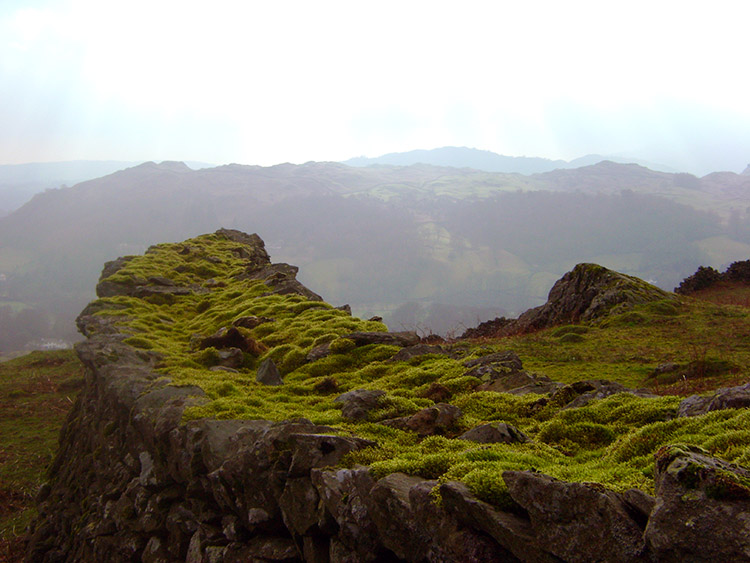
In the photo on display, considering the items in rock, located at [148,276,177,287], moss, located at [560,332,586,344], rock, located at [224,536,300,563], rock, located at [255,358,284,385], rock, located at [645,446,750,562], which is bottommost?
moss, located at [560,332,586,344]

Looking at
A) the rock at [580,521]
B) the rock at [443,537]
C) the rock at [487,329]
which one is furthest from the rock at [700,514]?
the rock at [487,329]

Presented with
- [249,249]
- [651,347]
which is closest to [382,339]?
[651,347]

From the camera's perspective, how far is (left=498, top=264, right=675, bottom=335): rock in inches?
1184

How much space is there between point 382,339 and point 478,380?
247 inches

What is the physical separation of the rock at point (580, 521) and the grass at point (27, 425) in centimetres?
2513

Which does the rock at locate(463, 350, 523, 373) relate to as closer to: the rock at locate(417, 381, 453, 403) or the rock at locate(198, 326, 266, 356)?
the rock at locate(417, 381, 453, 403)

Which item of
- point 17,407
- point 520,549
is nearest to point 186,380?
point 520,549

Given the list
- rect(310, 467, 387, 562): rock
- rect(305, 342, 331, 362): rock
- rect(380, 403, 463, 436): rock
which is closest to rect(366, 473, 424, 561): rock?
rect(310, 467, 387, 562): rock

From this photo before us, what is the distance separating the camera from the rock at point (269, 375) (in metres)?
16.8

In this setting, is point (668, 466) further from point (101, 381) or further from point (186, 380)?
point (101, 381)

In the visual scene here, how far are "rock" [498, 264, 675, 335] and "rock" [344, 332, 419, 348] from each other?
14.6 m

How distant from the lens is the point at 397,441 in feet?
32.6

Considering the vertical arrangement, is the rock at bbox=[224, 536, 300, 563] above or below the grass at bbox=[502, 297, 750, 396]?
above

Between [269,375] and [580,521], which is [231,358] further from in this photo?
[580,521]
